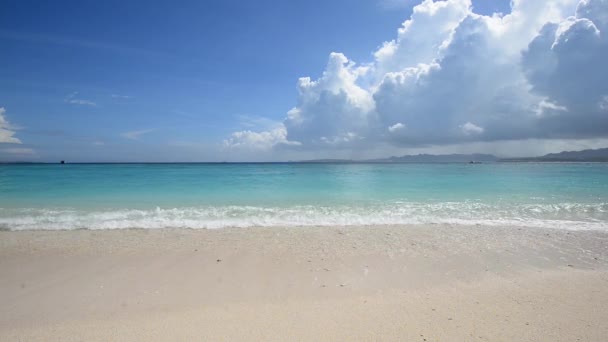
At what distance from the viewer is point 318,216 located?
12.0m

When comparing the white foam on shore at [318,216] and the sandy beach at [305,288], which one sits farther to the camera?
the white foam on shore at [318,216]

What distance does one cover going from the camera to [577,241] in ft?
26.5

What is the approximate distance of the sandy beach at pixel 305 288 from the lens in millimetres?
3867

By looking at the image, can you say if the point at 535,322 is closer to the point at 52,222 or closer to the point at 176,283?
the point at 176,283

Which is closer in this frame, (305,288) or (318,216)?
(305,288)

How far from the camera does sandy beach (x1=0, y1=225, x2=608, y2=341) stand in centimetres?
387

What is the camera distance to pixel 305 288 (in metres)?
5.14

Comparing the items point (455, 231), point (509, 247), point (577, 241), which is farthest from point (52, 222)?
point (577, 241)

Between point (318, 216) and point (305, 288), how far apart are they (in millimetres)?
6915

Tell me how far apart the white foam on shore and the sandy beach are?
6.53ft

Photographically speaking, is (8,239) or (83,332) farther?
(8,239)

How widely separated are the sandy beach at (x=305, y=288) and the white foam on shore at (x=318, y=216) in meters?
1.99

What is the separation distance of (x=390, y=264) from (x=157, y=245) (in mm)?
6109

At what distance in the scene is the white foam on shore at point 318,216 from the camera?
10422mm
